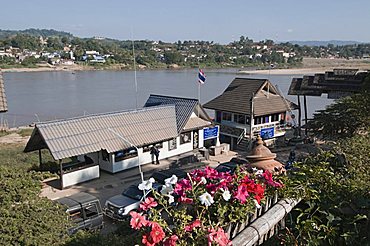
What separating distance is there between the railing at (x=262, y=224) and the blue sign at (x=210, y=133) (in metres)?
17.8

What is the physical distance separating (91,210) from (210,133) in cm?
1216

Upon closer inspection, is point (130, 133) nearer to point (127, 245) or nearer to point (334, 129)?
point (334, 129)

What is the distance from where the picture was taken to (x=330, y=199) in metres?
4.26

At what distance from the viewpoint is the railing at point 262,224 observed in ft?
10.9

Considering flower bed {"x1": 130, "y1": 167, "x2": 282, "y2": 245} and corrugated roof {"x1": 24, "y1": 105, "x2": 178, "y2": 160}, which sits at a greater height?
flower bed {"x1": 130, "y1": 167, "x2": 282, "y2": 245}

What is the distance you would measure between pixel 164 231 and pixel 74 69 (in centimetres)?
9893

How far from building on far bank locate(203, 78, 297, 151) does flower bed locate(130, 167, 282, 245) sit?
61.8ft

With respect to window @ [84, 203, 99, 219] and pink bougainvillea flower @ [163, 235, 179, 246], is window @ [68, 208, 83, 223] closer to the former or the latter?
window @ [84, 203, 99, 219]

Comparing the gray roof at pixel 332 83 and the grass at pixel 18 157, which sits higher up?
the gray roof at pixel 332 83

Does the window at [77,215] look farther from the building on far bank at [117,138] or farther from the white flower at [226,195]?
the white flower at [226,195]

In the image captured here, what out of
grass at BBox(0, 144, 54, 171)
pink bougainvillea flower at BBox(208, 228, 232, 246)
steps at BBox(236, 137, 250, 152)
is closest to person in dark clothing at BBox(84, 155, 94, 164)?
grass at BBox(0, 144, 54, 171)

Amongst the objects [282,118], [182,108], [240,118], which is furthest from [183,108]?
[282,118]

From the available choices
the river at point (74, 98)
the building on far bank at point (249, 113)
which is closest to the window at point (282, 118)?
the building on far bank at point (249, 113)

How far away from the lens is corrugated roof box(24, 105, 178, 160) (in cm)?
1498
